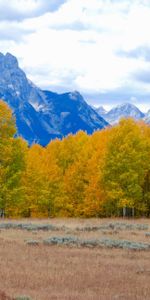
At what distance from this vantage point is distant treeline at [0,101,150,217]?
45438 millimetres

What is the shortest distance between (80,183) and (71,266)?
1474 inches

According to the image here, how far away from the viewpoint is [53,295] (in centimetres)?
1474

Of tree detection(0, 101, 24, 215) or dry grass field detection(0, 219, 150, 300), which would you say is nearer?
dry grass field detection(0, 219, 150, 300)

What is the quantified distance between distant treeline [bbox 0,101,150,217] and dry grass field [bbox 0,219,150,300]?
702 inches

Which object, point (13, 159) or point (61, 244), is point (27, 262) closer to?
point (61, 244)

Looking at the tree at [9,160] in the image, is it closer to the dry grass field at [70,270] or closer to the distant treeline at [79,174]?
the distant treeline at [79,174]

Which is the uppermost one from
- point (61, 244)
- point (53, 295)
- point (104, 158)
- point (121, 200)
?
point (104, 158)

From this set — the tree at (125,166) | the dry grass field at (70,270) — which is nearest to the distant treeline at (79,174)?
the tree at (125,166)

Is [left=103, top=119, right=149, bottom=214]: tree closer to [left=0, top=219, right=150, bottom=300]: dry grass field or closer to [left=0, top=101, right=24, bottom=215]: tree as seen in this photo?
[left=0, top=101, right=24, bottom=215]: tree

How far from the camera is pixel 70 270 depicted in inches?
730

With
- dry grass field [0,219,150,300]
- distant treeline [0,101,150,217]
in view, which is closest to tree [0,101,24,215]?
distant treeline [0,101,150,217]

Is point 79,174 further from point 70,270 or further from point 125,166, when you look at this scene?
point 70,270

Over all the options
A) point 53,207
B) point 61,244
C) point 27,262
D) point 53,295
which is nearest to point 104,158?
point 53,207

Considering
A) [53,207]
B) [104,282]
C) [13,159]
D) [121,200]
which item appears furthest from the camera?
[53,207]
